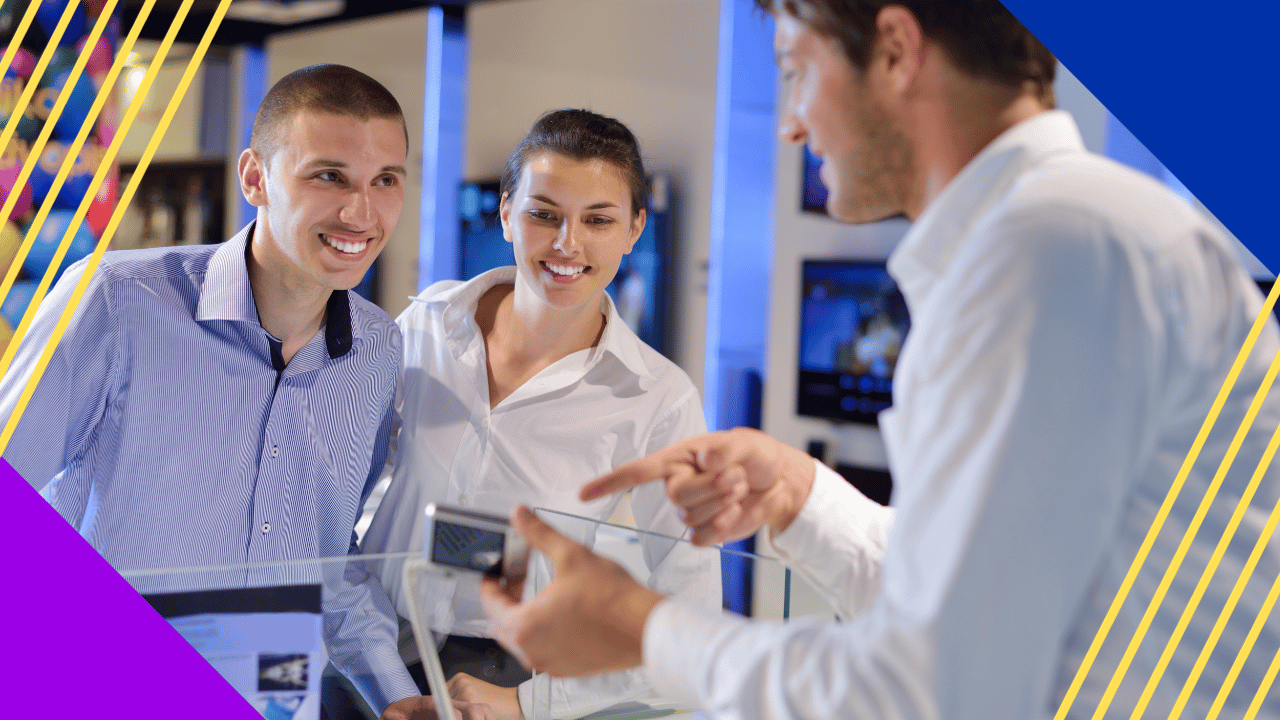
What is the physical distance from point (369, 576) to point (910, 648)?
2.22ft

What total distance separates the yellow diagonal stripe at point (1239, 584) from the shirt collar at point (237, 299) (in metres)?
1.41

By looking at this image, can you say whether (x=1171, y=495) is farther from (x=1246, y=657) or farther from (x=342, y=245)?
(x=342, y=245)

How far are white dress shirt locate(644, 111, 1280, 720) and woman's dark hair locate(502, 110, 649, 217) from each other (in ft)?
4.67

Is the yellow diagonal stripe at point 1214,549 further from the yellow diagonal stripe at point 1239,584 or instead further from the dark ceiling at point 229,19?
the dark ceiling at point 229,19

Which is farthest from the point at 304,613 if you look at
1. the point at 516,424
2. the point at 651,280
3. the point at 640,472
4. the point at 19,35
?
the point at 651,280

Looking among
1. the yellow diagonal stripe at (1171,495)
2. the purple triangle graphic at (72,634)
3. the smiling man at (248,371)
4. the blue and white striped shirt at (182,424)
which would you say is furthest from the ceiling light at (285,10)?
the yellow diagonal stripe at (1171,495)

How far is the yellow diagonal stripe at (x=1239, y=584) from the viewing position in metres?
0.80

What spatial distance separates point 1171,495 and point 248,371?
142 centimetres

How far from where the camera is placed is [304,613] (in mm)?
1128

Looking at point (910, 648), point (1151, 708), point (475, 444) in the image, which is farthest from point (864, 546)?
point (475, 444)

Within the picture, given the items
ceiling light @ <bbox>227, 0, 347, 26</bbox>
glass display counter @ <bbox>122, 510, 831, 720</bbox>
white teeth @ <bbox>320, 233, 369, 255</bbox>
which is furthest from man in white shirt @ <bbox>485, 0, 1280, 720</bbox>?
ceiling light @ <bbox>227, 0, 347, 26</bbox>

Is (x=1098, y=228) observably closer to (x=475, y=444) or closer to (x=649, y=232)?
(x=475, y=444)

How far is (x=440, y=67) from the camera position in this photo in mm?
5699

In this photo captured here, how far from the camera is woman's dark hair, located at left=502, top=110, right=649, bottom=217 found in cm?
214
